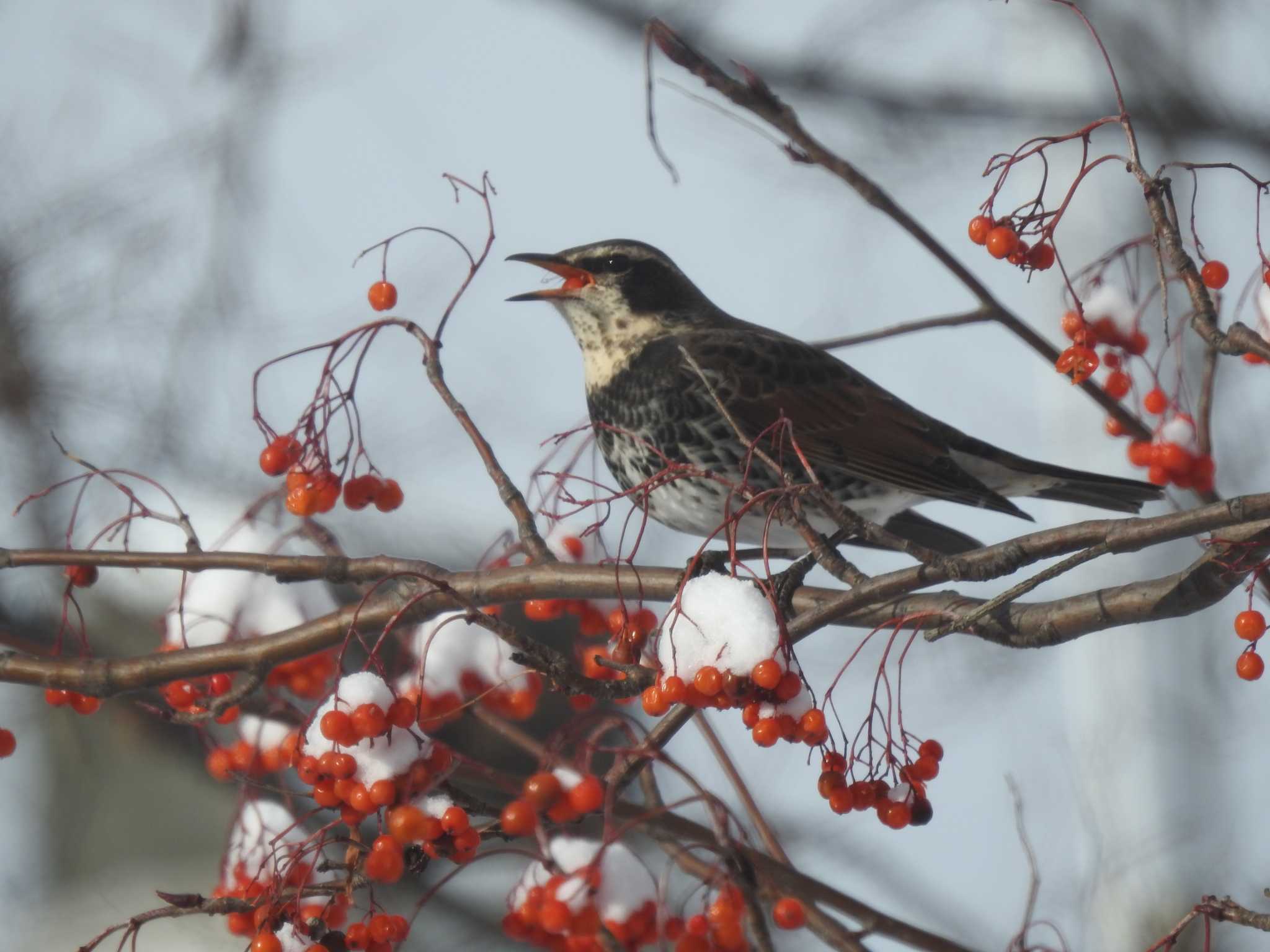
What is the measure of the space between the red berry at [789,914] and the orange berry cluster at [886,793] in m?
0.13

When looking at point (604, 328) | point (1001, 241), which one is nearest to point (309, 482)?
point (1001, 241)

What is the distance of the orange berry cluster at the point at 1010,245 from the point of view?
1829 mm

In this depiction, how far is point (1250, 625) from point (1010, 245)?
556 millimetres

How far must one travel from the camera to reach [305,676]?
89.4 inches

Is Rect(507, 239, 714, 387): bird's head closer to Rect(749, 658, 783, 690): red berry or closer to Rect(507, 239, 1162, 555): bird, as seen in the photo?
Rect(507, 239, 1162, 555): bird

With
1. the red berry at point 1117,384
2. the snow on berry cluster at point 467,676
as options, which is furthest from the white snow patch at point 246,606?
the red berry at point 1117,384

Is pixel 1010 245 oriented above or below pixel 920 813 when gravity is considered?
above

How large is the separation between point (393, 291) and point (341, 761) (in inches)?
36.1

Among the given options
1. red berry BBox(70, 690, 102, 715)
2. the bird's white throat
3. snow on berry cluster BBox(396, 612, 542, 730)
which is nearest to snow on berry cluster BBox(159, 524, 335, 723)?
red berry BBox(70, 690, 102, 715)

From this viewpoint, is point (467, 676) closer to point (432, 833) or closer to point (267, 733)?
Answer: point (267, 733)

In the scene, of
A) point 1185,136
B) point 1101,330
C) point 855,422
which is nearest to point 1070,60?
point 1185,136

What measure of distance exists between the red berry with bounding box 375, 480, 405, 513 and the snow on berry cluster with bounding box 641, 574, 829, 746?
31.4 inches

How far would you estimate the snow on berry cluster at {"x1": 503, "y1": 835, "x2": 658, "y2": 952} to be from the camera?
1.34m

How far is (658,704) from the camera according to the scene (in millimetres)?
1510
